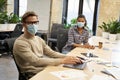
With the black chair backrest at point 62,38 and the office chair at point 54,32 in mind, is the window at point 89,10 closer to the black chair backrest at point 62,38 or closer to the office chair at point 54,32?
the office chair at point 54,32

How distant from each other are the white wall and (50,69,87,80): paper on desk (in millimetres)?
5224

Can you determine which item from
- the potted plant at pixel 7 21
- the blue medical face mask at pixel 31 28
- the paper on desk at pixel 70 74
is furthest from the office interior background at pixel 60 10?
the paper on desk at pixel 70 74

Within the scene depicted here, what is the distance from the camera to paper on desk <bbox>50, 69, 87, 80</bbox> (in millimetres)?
1957

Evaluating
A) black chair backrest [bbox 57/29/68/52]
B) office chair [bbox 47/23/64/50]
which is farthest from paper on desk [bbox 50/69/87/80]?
office chair [bbox 47/23/64/50]

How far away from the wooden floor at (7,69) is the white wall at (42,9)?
1841 mm

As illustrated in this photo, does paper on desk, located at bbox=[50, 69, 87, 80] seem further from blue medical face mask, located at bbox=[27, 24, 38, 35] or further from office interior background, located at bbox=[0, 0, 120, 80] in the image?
office interior background, located at bbox=[0, 0, 120, 80]

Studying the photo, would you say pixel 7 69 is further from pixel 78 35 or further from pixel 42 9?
pixel 42 9

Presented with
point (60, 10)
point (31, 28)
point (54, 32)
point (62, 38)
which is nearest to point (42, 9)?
point (60, 10)

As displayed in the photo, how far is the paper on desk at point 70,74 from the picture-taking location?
1.96 meters

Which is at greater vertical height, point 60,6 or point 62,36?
point 60,6

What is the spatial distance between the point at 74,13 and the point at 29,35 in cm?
508

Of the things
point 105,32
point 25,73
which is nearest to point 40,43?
point 25,73

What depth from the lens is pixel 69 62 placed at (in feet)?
7.70

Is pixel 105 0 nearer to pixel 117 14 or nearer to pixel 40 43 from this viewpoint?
pixel 117 14
